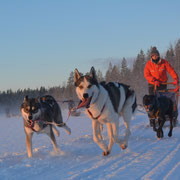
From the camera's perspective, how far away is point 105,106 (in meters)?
4.29

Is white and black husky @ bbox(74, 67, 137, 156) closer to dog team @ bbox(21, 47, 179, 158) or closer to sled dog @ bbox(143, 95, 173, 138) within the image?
dog team @ bbox(21, 47, 179, 158)

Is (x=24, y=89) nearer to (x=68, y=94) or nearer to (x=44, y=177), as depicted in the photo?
(x=68, y=94)

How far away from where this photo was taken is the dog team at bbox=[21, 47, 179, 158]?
13.6 feet

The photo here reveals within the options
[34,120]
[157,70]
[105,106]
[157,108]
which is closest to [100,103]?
[105,106]

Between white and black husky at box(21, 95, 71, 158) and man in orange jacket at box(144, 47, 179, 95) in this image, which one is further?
man in orange jacket at box(144, 47, 179, 95)

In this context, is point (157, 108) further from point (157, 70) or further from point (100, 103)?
point (100, 103)

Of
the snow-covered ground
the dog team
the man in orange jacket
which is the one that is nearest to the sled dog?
the dog team

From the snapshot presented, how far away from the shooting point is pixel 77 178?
3.02m

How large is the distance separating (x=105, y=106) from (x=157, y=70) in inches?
136

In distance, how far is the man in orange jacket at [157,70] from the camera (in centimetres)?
696

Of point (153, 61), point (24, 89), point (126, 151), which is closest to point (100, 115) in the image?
point (126, 151)

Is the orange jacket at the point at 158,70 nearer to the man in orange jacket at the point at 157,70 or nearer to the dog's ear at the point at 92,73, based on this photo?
the man in orange jacket at the point at 157,70

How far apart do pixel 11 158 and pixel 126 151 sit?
228cm

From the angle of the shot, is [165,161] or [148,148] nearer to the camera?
[165,161]
